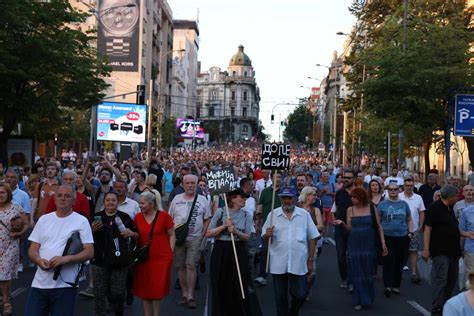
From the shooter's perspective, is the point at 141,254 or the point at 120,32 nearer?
the point at 141,254

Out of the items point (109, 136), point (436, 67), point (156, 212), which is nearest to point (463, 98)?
point (436, 67)

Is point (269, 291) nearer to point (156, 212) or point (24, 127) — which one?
point (156, 212)

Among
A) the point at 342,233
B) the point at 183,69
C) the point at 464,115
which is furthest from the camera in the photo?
the point at 183,69

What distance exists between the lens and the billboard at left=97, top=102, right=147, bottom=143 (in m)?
37.2

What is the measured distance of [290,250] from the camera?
30.7ft

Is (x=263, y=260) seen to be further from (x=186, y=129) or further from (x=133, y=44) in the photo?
(x=186, y=129)

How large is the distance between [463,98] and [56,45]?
14.1 metres

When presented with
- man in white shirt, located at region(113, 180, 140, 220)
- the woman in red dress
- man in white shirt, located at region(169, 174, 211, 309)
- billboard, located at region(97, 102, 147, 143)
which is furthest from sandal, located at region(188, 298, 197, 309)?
billboard, located at region(97, 102, 147, 143)

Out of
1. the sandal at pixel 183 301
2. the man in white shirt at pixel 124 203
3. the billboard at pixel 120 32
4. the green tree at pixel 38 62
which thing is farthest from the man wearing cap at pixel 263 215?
the billboard at pixel 120 32

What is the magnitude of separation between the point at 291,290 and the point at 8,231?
326cm

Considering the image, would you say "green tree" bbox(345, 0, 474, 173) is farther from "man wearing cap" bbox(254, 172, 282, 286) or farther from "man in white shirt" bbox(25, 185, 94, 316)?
"man in white shirt" bbox(25, 185, 94, 316)

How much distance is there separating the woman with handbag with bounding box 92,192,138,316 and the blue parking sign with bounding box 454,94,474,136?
12.5 m

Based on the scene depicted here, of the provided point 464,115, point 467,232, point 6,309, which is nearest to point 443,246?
point 467,232

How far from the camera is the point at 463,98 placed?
19719mm
